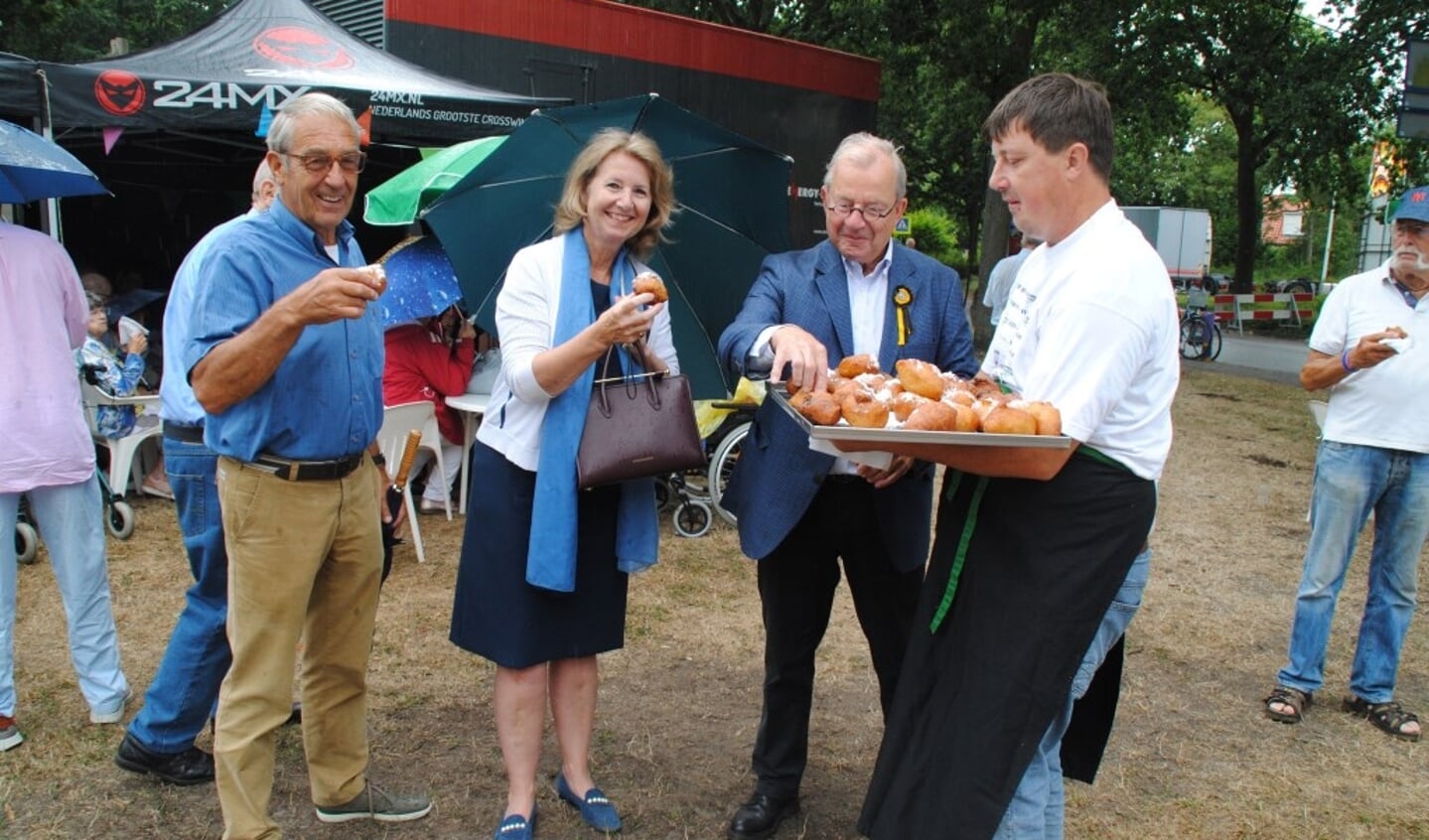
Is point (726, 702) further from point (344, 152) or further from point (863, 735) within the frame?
point (344, 152)

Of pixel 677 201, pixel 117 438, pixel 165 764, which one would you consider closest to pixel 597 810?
pixel 165 764

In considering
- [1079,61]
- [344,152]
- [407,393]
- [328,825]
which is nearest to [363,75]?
[407,393]

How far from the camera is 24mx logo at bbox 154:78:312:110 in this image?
617 centimetres

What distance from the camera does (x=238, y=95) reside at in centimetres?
636

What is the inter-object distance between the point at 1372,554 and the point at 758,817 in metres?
2.66

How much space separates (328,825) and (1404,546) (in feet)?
12.8

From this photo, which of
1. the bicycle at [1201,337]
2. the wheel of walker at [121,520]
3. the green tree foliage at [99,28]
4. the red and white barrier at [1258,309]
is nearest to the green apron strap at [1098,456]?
the wheel of walker at [121,520]

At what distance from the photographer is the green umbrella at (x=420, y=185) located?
6.27 metres

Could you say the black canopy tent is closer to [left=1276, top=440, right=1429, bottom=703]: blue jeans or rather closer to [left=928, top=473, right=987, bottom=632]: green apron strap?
[left=928, top=473, right=987, bottom=632]: green apron strap

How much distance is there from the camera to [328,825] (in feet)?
10.3

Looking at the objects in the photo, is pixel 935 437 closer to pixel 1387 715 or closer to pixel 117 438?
pixel 1387 715

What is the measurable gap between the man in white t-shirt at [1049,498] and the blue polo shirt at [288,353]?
1.46 meters

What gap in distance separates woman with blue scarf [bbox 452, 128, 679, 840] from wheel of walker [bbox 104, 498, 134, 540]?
13.4 ft

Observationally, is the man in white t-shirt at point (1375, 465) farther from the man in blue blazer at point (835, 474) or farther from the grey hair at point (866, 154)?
the grey hair at point (866, 154)
